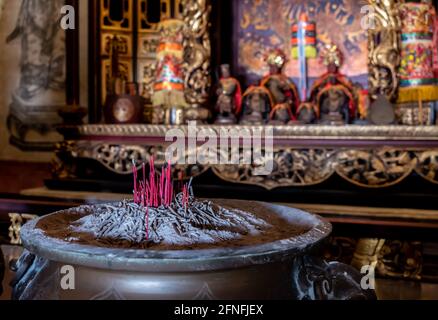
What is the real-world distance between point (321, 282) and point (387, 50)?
2504 millimetres

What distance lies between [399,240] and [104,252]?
1.81 m

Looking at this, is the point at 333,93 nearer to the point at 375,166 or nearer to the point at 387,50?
the point at 387,50

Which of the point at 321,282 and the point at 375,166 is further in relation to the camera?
the point at 375,166

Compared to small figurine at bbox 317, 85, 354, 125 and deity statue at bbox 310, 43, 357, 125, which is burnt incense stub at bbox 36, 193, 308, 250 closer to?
deity statue at bbox 310, 43, 357, 125

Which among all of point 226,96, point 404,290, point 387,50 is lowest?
point 404,290

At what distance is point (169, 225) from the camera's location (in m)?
1.37

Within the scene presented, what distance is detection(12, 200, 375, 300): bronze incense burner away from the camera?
1138 mm

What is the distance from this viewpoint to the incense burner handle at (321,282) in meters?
1.33

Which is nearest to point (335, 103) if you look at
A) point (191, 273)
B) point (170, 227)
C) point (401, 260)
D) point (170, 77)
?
point (170, 77)

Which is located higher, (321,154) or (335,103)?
(335,103)

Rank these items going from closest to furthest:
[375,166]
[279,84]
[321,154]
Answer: [375,166]
[321,154]
[279,84]

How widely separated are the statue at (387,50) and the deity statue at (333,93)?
12.8 inches

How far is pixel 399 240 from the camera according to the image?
2.56 m

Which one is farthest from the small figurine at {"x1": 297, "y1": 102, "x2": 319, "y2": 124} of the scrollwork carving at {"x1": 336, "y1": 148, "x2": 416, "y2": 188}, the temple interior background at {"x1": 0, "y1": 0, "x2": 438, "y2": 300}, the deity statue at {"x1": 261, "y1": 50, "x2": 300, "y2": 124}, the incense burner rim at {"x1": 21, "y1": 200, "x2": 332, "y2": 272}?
the incense burner rim at {"x1": 21, "y1": 200, "x2": 332, "y2": 272}
